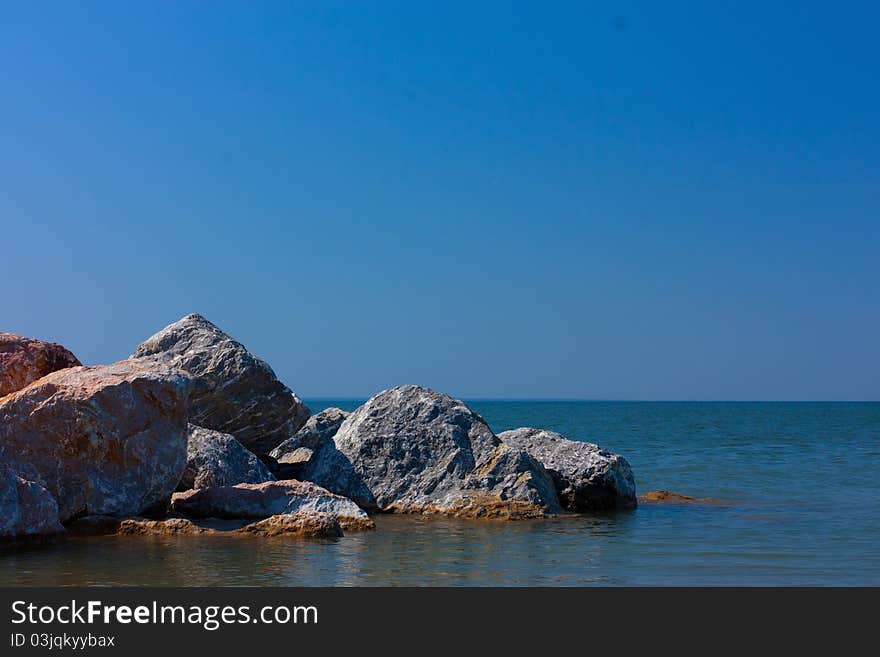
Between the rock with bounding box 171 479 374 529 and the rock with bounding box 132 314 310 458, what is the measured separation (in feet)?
7.84

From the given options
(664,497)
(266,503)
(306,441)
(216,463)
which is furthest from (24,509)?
(664,497)

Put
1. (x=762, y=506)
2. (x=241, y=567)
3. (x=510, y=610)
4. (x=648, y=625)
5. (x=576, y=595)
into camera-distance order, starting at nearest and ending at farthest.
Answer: (x=648, y=625), (x=510, y=610), (x=576, y=595), (x=241, y=567), (x=762, y=506)

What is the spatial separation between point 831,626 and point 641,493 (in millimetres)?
12396

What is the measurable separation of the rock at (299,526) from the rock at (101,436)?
65.9 inches

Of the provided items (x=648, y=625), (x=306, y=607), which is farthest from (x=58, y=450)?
(x=648, y=625)

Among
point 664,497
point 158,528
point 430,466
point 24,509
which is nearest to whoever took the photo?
point 24,509

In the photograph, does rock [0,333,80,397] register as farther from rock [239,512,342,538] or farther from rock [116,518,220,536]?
rock [239,512,342,538]

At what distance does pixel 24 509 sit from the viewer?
1236cm

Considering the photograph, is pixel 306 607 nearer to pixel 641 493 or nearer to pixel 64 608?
pixel 64 608

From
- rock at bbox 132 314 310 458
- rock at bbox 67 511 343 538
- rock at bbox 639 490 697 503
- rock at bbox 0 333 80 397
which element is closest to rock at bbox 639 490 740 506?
rock at bbox 639 490 697 503

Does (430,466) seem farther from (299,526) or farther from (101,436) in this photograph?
(101,436)

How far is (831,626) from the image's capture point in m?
8.05

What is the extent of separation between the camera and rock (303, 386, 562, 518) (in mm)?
15703

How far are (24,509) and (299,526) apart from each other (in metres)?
3.43
